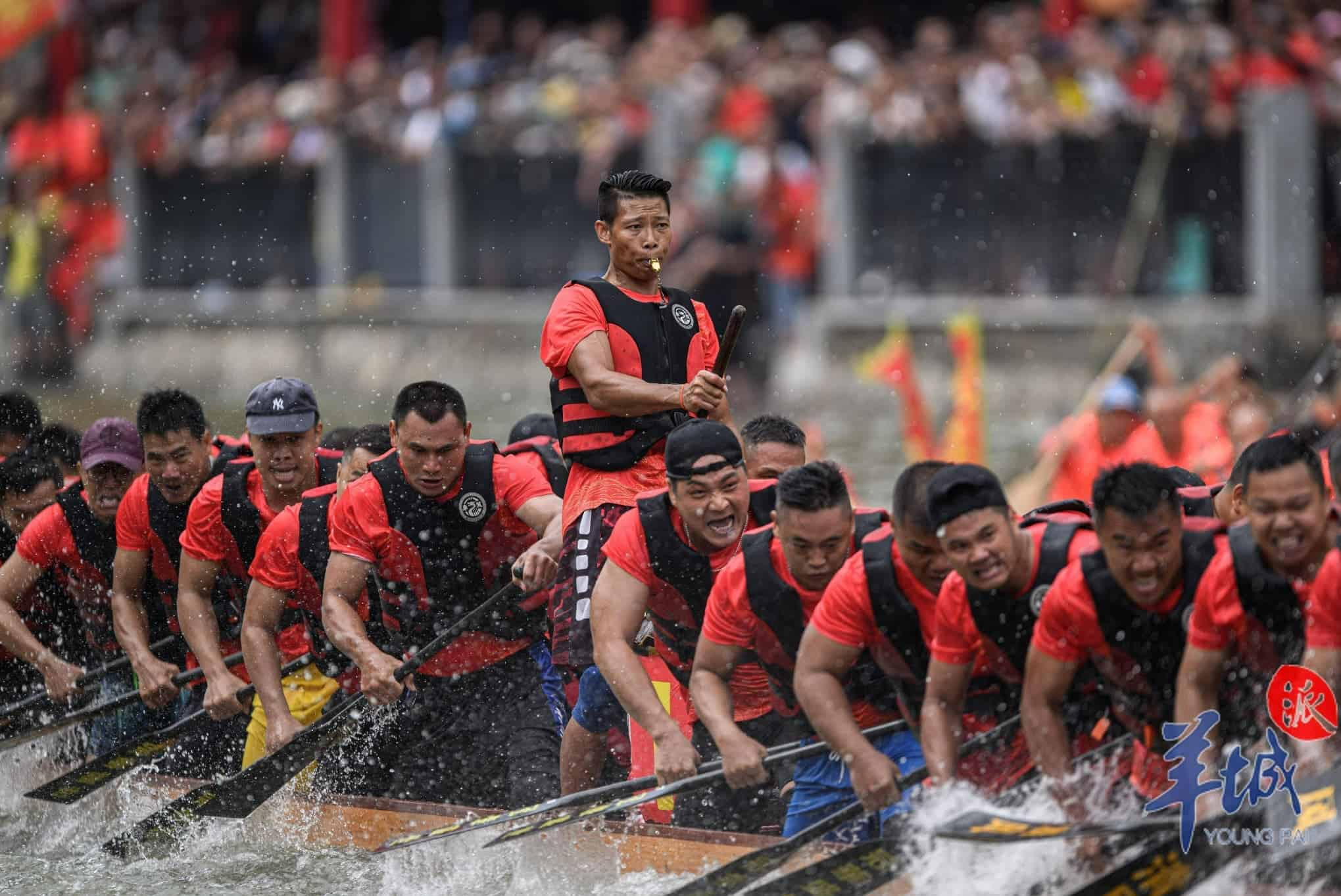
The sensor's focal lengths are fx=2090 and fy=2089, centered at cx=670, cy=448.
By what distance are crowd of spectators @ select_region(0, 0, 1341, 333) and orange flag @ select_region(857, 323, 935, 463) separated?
1.15m

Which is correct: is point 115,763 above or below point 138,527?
below

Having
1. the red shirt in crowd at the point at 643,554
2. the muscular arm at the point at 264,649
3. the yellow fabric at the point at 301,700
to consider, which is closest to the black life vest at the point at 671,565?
the red shirt in crowd at the point at 643,554

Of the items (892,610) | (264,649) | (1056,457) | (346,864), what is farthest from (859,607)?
(1056,457)

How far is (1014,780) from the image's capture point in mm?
4738

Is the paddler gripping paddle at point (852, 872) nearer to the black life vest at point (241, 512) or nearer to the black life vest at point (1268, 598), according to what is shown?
the black life vest at point (1268, 598)

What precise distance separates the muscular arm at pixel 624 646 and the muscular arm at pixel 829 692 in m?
0.38

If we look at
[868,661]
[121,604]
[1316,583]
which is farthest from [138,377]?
[1316,583]

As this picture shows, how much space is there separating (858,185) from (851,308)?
0.75m

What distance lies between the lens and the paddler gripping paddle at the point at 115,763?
668cm

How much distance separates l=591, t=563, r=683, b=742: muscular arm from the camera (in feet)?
16.7

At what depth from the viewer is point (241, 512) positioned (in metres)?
6.33

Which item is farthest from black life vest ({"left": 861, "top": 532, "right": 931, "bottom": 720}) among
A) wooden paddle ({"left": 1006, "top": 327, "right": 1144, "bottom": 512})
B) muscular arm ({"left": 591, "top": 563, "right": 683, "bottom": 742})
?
wooden paddle ({"left": 1006, "top": 327, "right": 1144, "bottom": 512})

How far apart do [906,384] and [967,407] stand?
15.0 inches

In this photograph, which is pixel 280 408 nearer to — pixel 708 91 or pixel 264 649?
pixel 264 649
